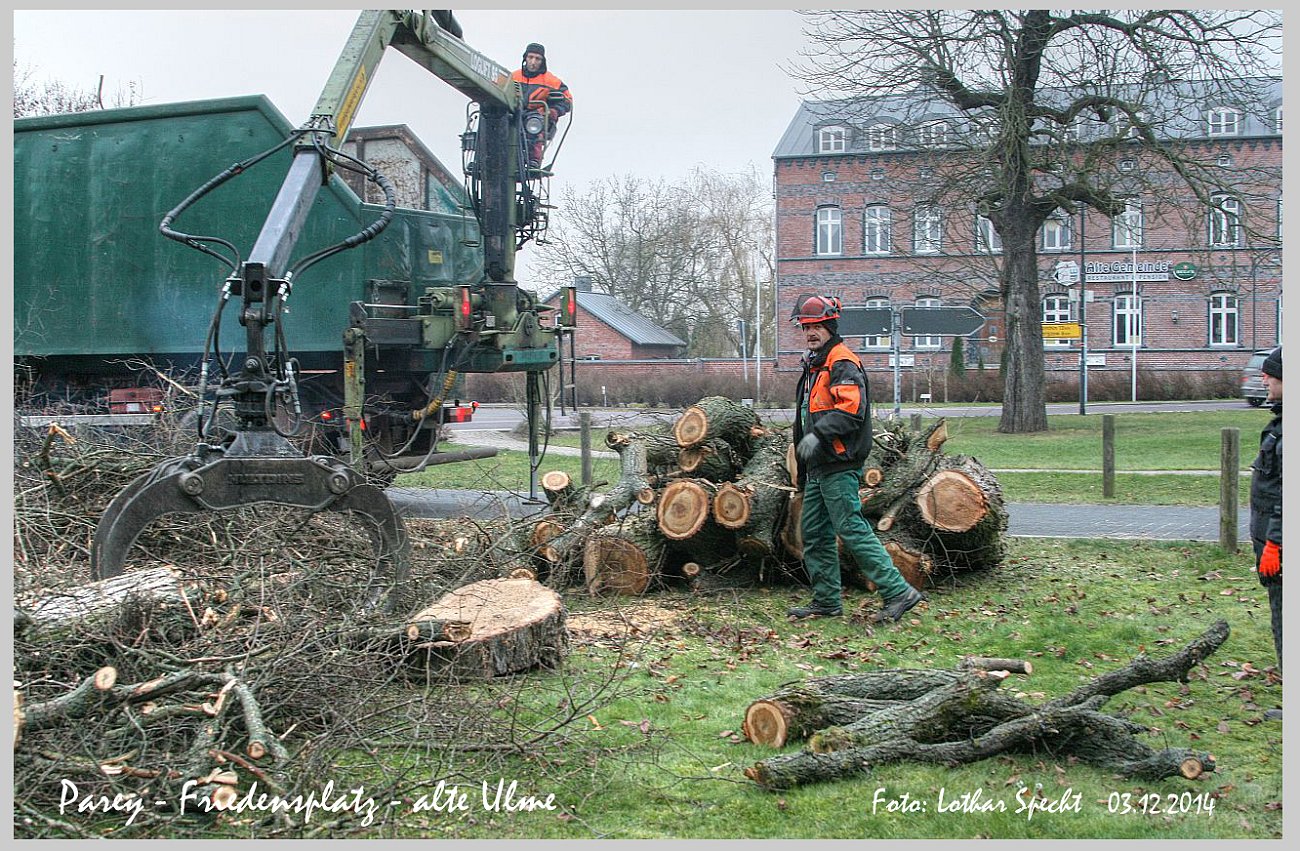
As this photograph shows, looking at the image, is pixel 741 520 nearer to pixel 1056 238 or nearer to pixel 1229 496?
pixel 1229 496

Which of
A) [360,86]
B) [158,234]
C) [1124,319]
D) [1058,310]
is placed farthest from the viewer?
[1058,310]

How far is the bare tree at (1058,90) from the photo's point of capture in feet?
66.6

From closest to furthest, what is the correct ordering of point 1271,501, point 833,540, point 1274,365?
point 1274,365
point 1271,501
point 833,540

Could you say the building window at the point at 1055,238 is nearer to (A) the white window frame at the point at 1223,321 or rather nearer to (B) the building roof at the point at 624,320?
(A) the white window frame at the point at 1223,321

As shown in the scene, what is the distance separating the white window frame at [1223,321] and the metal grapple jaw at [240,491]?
42.3 m

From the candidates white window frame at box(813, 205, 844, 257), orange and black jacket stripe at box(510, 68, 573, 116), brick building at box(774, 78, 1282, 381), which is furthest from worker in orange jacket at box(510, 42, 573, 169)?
white window frame at box(813, 205, 844, 257)

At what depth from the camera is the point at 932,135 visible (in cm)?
2381

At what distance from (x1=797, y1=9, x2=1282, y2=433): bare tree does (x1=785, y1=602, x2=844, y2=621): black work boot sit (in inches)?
597

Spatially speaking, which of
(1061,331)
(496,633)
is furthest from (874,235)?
(496,633)

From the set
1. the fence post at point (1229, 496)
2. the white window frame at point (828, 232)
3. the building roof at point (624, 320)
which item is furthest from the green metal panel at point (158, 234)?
the building roof at point (624, 320)

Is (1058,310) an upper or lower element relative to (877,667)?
upper

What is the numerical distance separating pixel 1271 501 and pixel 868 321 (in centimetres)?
1309

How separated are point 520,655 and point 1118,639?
11.1 ft

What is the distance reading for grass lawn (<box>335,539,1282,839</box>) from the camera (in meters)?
4.25
